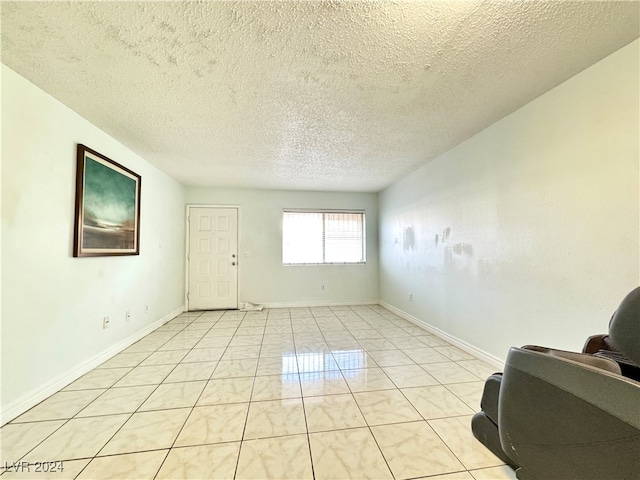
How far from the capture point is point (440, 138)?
9.05 feet

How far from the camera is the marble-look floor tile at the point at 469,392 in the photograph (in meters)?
1.85

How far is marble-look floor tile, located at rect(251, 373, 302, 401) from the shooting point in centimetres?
196

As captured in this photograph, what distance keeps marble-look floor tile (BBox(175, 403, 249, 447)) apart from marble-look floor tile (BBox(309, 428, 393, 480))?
0.49 metres

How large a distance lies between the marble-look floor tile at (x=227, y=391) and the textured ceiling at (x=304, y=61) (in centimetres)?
230

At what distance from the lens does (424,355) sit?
271 cm

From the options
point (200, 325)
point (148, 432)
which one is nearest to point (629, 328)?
point (148, 432)

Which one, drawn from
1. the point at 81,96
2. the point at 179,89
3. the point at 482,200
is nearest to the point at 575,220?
the point at 482,200

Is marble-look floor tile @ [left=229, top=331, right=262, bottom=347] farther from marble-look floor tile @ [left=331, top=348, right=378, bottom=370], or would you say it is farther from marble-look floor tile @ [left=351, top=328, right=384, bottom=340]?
marble-look floor tile @ [left=351, top=328, right=384, bottom=340]

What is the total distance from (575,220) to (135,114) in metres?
3.56

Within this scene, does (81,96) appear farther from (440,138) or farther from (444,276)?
(444,276)

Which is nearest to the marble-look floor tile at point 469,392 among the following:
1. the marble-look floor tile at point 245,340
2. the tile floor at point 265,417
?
the tile floor at point 265,417

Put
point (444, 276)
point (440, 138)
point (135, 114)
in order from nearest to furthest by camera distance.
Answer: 1. point (135, 114)
2. point (440, 138)
3. point (444, 276)

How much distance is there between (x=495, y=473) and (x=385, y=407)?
26.5 inches

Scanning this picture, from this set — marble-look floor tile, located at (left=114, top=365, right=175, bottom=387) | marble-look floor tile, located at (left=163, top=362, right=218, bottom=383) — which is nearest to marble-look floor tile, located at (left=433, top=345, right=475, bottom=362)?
marble-look floor tile, located at (left=163, top=362, right=218, bottom=383)
